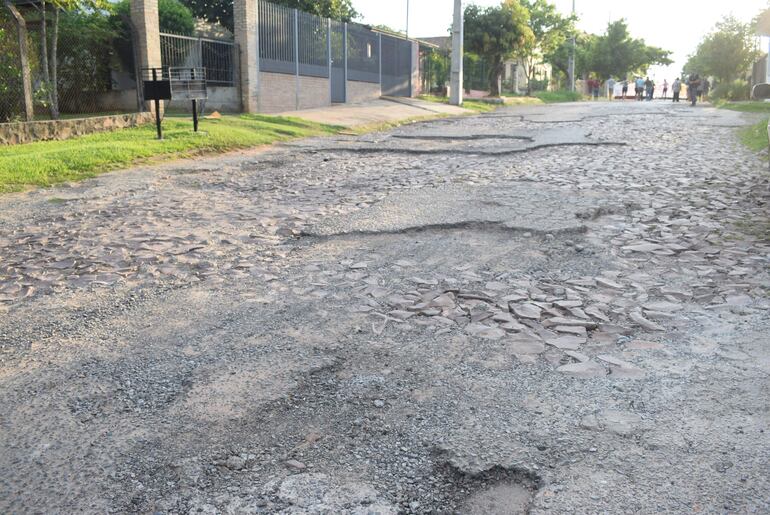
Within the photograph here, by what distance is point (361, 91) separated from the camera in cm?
2380

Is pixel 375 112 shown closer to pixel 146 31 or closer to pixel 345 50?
pixel 345 50

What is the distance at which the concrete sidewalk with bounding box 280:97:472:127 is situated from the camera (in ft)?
56.0

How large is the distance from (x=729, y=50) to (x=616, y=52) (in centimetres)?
2137

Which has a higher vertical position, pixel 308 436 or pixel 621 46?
pixel 621 46

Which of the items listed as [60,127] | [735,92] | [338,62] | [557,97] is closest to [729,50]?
[735,92]

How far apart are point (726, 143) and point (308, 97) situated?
1192 cm

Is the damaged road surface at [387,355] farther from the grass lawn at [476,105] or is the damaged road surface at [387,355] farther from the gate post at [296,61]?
the grass lawn at [476,105]

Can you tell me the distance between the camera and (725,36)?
32625 millimetres

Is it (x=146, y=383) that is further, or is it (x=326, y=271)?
(x=326, y=271)

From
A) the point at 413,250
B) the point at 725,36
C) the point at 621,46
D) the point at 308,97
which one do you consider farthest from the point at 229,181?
the point at 621,46

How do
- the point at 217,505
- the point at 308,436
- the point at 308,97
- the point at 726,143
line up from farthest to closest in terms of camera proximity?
the point at 308,97
the point at 726,143
the point at 308,436
the point at 217,505

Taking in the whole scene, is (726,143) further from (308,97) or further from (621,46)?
(621,46)

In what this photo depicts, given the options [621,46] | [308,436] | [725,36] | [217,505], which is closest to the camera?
[217,505]

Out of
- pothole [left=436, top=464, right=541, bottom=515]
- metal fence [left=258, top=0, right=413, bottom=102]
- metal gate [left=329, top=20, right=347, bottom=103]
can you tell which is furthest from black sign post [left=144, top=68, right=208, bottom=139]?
pothole [left=436, top=464, right=541, bottom=515]
